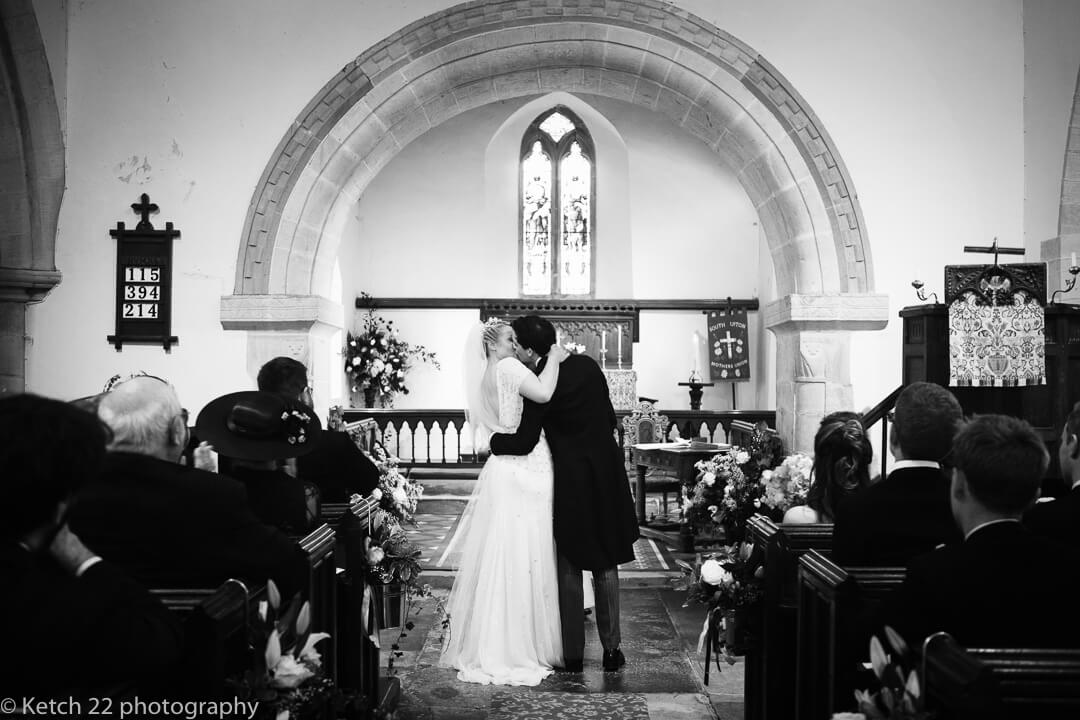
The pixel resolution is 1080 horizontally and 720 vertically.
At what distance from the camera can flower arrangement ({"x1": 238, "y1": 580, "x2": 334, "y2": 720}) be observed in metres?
1.89

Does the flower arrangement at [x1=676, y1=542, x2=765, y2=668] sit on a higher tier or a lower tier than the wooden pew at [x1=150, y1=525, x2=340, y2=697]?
lower

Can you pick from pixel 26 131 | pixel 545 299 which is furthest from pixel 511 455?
pixel 545 299

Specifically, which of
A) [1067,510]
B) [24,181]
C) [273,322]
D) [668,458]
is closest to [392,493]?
[273,322]

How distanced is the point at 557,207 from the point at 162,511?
11868 mm

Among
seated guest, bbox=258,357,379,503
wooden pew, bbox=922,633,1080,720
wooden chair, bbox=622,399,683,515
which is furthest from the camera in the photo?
wooden chair, bbox=622,399,683,515

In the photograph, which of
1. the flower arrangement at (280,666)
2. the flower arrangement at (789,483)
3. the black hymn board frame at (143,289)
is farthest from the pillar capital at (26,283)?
the flower arrangement at (280,666)

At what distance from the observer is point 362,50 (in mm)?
6898

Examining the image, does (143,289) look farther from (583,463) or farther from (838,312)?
(838,312)

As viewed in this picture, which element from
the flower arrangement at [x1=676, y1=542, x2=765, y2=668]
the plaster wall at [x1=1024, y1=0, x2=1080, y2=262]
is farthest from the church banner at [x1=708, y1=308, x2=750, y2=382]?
the flower arrangement at [x1=676, y1=542, x2=765, y2=668]

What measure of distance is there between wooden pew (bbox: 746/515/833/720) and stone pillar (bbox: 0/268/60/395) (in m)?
5.79

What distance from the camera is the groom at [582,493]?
389cm

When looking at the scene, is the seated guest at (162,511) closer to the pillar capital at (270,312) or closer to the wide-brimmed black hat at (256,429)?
the wide-brimmed black hat at (256,429)

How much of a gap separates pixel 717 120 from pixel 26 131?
16.4 feet

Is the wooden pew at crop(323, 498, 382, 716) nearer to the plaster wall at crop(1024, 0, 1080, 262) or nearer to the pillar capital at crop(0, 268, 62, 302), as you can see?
the pillar capital at crop(0, 268, 62, 302)
